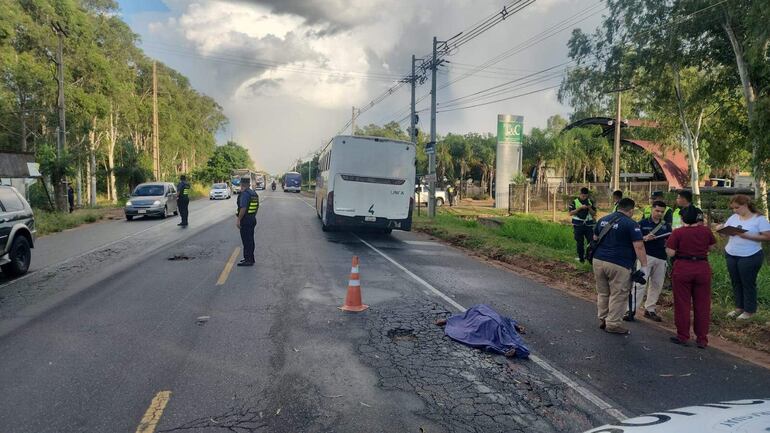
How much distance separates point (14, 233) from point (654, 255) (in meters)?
11.1

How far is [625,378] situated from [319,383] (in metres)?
2.96

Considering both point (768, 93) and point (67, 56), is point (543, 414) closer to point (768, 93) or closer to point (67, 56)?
point (768, 93)

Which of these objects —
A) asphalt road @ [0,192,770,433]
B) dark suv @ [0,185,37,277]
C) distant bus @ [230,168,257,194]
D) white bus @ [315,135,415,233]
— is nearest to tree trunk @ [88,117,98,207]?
distant bus @ [230,168,257,194]

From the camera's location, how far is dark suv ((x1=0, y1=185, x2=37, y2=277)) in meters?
9.07

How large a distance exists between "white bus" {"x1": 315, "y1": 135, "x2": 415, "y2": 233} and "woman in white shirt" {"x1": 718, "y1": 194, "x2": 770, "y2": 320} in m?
9.86

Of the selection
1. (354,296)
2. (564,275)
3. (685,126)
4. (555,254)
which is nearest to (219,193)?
(685,126)

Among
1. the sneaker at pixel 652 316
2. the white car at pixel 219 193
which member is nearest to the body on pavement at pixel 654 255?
the sneaker at pixel 652 316

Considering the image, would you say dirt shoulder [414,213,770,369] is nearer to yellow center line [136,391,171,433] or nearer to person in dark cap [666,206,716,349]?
person in dark cap [666,206,716,349]

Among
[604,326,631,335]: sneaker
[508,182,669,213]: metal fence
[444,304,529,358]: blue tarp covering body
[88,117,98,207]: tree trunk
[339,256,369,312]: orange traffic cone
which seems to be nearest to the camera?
[444,304,529,358]: blue tarp covering body

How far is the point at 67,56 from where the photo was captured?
31.5 m

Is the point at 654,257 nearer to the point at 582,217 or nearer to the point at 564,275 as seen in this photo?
the point at 564,275

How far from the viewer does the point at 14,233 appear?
9.38m

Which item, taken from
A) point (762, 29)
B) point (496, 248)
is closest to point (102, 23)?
point (496, 248)

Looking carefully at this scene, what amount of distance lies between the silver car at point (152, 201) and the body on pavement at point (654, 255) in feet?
66.1
